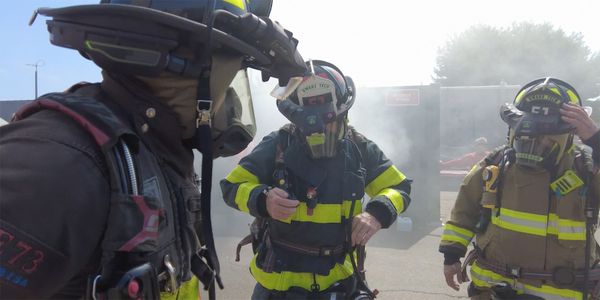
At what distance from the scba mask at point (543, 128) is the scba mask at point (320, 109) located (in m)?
1.16

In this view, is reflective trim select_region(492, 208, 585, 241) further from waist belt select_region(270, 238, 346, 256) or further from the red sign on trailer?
the red sign on trailer

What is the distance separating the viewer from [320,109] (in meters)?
2.60

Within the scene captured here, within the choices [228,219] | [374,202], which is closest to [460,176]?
[228,219]

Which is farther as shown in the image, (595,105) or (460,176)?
(595,105)

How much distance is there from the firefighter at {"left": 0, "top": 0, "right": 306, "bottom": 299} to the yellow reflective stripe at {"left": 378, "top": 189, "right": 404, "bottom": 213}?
1.38 m

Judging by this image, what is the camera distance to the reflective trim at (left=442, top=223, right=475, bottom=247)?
10.0 ft

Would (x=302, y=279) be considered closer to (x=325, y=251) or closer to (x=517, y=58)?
(x=325, y=251)

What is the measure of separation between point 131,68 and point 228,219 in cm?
765

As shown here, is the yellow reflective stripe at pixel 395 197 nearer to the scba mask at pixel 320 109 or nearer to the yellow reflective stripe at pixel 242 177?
the scba mask at pixel 320 109

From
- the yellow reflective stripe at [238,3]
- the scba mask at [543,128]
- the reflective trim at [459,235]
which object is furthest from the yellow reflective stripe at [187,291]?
the scba mask at [543,128]

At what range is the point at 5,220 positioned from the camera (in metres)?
0.79

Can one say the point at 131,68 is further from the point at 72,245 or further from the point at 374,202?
the point at 374,202

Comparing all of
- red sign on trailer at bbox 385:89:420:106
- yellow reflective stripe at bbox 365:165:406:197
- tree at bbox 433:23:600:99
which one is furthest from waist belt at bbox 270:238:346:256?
tree at bbox 433:23:600:99

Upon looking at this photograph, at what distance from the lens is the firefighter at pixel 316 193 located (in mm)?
2479
